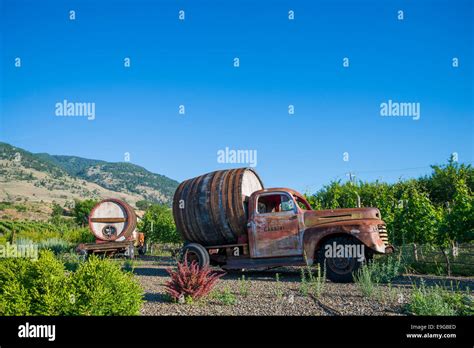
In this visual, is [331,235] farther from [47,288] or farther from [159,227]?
[159,227]

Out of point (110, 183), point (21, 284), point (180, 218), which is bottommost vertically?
point (21, 284)

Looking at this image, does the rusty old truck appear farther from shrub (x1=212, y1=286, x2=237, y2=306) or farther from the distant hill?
the distant hill

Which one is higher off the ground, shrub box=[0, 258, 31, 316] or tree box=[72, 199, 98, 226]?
tree box=[72, 199, 98, 226]

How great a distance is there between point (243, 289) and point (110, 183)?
323 ft

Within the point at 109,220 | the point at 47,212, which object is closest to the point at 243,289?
the point at 109,220

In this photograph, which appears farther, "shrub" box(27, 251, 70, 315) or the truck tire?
the truck tire

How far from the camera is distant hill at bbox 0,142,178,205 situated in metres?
72.4

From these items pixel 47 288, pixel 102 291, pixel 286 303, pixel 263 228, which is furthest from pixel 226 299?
pixel 263 228

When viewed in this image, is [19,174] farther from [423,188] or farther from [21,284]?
[21,284]

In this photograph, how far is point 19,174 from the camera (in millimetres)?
79750

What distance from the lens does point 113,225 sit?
21.0 m

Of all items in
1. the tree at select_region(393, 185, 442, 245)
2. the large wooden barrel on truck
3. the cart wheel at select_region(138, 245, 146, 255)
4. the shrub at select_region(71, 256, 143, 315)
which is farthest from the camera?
the cart wheel at select_region(138, 245, 146, 255)

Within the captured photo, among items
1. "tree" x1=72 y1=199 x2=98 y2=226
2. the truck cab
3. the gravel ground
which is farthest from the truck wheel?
"tree" x1=72 y1=199 x2=98 y2=226
